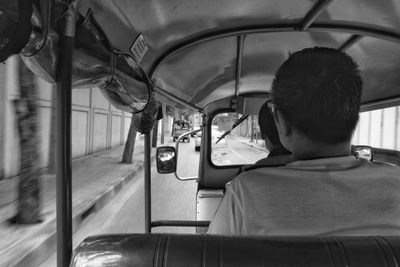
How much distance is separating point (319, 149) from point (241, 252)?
1.41ft

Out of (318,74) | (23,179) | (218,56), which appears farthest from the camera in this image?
(23,179)

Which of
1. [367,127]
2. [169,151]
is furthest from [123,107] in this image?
[367,127]

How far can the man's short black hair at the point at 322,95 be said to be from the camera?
1078 millimetres

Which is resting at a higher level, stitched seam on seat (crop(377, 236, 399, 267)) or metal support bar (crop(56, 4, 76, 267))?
metal support bar (crop(56, 4, 76, 267))

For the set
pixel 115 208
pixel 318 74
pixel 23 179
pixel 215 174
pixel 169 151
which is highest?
pixel 318 74

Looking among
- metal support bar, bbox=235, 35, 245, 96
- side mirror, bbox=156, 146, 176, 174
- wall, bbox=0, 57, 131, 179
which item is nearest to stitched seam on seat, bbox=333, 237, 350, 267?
metal support bar, bbox=235, 35, 245, 96

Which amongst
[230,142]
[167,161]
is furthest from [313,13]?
[230,142]

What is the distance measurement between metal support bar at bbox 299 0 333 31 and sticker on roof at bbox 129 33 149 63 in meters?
0.97

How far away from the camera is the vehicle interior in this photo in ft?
3.01

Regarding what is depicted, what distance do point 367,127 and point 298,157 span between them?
1013cm

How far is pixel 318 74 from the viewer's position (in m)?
1.08

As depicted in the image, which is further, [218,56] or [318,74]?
[218,56]

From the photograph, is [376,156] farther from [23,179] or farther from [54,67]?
[54,67]

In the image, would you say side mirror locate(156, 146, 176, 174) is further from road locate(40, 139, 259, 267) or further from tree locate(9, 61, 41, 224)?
tree locate(9, 61, 41, 224)
